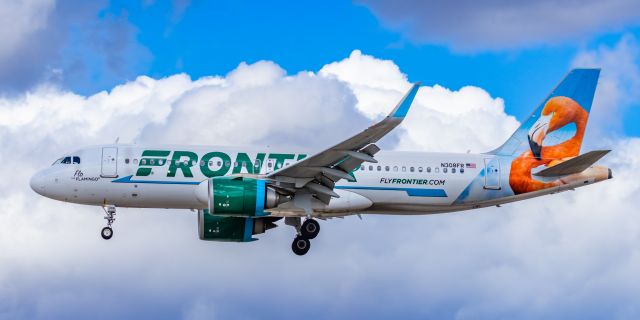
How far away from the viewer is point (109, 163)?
48.3m

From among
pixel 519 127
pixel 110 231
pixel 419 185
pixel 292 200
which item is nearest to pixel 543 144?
pixel 519 127

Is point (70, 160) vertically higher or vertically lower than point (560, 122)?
lower

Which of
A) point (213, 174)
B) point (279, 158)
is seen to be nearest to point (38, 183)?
point (213, 174)

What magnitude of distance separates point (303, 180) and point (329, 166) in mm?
1282

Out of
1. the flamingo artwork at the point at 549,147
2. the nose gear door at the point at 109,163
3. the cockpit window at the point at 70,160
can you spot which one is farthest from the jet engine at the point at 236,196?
the flamingo artwork at the point at 549,147

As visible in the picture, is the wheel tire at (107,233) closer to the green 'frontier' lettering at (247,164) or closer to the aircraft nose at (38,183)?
the aircraft nose at (38,183)

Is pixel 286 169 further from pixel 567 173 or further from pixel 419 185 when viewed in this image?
pixel 567 173

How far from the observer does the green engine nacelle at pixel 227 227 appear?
51.2 m

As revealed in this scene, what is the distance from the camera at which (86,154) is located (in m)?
48.8

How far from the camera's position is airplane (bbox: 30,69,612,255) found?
152 feet

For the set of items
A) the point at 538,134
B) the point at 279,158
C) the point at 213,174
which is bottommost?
the point at 213,174

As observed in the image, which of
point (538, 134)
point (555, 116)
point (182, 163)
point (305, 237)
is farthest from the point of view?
point (555, 116)

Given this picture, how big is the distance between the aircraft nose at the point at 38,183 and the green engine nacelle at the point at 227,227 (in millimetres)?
6657

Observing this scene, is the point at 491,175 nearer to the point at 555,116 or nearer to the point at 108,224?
the point at 555,116
